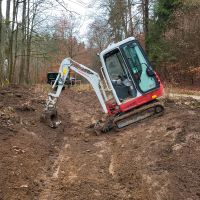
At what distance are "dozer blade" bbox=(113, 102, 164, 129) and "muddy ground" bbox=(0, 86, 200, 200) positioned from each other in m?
0.31

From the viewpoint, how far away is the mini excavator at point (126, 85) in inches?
462

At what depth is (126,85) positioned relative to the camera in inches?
469

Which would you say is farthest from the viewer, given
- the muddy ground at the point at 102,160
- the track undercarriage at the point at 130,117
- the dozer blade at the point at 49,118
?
the dozer blade at the point at 49,118

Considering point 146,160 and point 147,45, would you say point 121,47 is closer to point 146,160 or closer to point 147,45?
point 146,160

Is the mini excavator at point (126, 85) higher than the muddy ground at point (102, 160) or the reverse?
higher

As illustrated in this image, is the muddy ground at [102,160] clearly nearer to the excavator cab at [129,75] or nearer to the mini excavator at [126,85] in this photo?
the mini excavator at [126,85]

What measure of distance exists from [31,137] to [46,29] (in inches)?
755

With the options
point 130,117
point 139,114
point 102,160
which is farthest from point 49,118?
point 102,160

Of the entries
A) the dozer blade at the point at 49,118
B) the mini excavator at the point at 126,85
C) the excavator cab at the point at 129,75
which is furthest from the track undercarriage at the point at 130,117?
the dozer blade at the point at 49,118

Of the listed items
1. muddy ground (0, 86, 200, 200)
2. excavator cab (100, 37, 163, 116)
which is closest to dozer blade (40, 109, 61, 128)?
muddy ground (0, 86, 200, 200)

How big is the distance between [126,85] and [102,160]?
12.5ft

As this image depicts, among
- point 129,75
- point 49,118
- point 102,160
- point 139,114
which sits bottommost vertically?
point 102,160

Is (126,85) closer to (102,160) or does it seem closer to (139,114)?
(139,114)

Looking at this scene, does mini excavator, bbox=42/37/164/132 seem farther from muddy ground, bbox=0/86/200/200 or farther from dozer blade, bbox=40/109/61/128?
dozer blade, bbox=40/109/61/128
